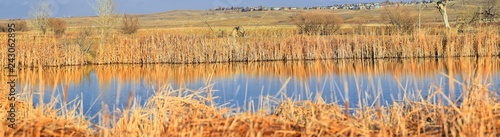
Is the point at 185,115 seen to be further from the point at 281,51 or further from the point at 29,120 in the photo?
the point at 281,51

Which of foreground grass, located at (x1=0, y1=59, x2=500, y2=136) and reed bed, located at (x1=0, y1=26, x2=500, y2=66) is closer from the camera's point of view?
foreground grass, located at (x1=0, y1=59, x2=500, y2=136)

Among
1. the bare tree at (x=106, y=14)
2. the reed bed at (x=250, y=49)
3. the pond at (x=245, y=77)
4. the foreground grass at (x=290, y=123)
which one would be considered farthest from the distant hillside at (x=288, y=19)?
the foreground grass at (x=290, y=123)

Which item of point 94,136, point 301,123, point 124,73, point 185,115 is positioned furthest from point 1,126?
point 124,73

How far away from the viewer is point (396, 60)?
27.5m

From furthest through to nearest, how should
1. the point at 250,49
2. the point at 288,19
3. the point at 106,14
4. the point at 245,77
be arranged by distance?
1. the point at 288,19
2. the point at 106,14
3. the point at 250,49
4. the point at 245,77

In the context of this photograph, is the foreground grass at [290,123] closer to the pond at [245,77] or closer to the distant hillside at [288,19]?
the pond at [245,77]

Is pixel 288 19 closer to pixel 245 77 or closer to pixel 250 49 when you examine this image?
pixel 250 49

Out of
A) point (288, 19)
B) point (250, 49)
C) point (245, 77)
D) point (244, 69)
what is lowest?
point (245, 77)

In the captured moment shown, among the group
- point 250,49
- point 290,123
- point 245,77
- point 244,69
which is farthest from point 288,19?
point 290,123

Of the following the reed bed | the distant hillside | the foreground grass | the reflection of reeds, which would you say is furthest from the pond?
the distant hillside

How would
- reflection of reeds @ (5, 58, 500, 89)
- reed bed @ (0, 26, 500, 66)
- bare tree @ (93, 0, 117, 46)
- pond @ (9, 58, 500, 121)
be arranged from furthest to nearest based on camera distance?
A: bare tree @ (93, 0, 117, 46), reed bed @ (0, 26, 500, 66), reflection of reeds @ (5, 58, 500, 89), pond @ (9, 58, 500, 121)

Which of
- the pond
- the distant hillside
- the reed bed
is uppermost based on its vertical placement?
the distant hillside

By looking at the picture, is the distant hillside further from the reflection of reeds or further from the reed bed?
the reflection of reeds

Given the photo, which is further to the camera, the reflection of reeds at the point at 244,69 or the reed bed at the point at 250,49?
the reed bed at the point at 250,49
